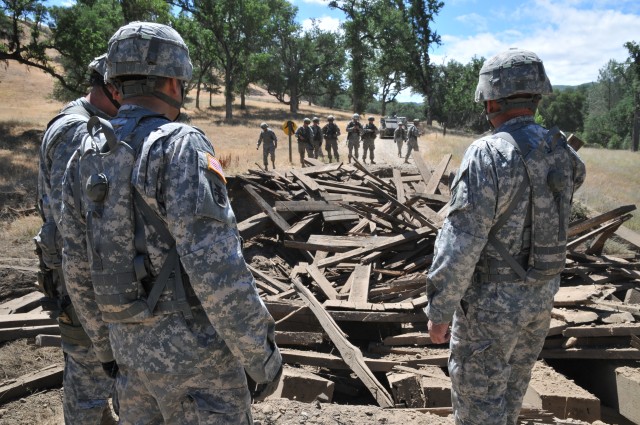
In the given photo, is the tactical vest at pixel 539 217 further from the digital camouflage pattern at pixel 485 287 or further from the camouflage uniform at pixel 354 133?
the camouflage uniform at pixel 354 133

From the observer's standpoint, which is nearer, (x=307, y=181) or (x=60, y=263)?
(x=60, y=263)

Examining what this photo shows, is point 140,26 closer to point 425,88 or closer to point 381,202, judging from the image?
point 381,202

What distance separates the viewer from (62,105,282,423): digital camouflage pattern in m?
1.96

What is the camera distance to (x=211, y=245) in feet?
6.44

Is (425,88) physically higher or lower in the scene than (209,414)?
higher

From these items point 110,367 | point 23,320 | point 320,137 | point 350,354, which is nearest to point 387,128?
point 320,137

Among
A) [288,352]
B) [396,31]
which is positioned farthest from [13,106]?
[288,352]

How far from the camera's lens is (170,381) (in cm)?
Answer: 210

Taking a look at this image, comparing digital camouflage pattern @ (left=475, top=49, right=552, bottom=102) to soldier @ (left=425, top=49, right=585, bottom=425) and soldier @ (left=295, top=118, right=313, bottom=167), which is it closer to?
soldier @ (left=425, top=49, right=585, bottom=425)

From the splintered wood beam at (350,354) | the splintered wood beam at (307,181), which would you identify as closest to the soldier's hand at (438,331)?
the splintered wood beam at (350,354)

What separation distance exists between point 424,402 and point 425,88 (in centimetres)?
4708

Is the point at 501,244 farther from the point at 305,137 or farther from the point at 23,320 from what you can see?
the point at 305,137

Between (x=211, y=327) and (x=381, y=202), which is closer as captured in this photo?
(x=211, y=327)

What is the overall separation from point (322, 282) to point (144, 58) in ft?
14.9
